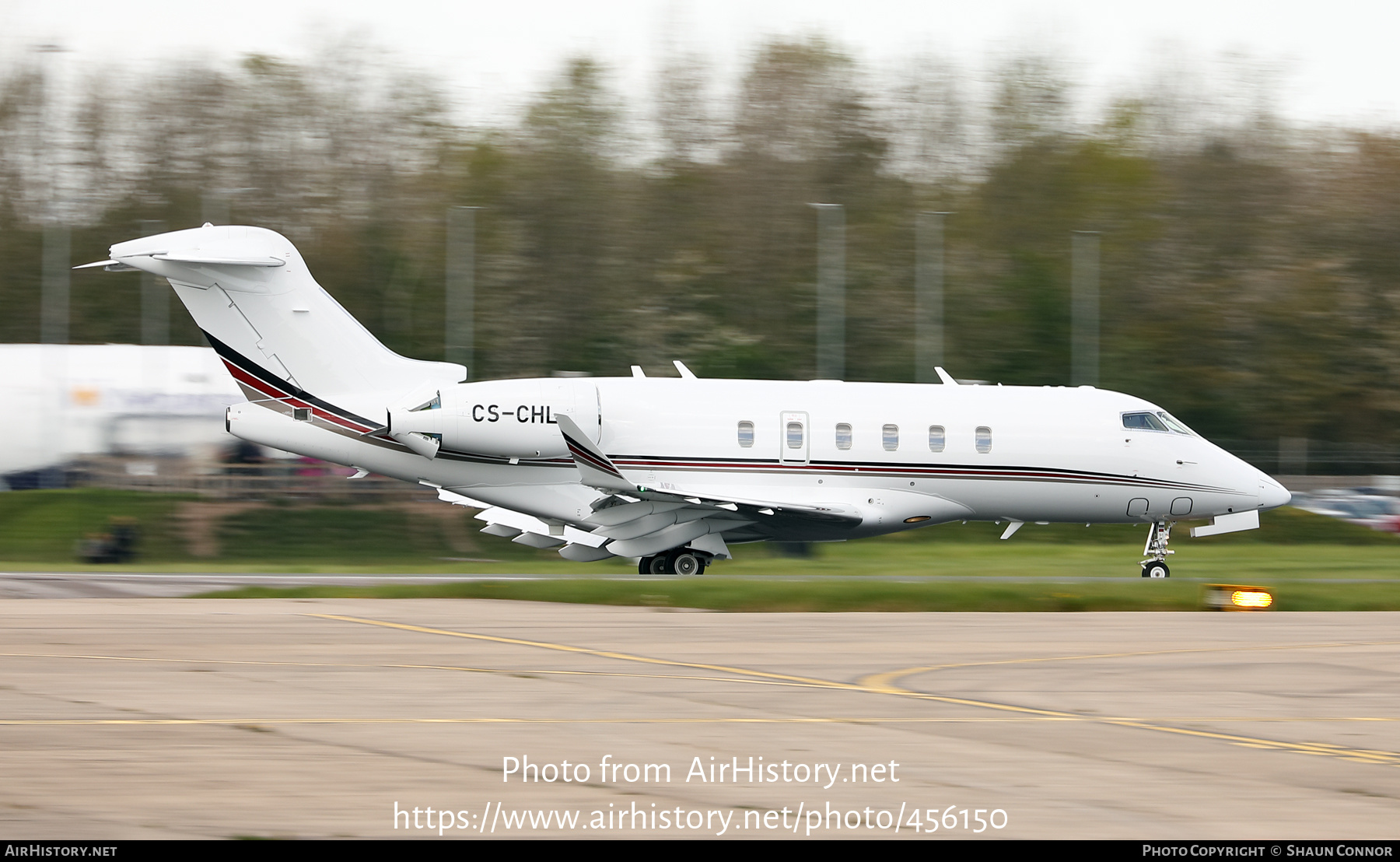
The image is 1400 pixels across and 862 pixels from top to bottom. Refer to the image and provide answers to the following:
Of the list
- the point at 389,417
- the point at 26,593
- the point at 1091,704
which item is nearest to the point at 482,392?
the point at 389,417

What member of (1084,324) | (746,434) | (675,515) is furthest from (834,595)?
(1084,324)

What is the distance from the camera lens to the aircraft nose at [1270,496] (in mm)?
27922

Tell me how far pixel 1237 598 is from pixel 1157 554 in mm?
7093

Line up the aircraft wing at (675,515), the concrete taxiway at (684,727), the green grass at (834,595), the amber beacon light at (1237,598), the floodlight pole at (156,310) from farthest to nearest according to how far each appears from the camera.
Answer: the floodlight pole at (156,310) → the aircraft wing at (675,515) → the amber beacon light at (1237,598) → the green grass at (834,595) → the concrete taxiway at (684,727)

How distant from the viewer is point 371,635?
15039mm

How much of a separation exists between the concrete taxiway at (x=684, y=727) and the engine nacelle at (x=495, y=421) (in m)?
8.66

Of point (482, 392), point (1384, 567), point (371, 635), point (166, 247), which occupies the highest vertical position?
point (166, 247)

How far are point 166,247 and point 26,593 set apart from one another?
261 inches

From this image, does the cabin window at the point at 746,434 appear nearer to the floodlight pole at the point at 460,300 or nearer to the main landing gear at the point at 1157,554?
the main landing gear at the point at 1157,554

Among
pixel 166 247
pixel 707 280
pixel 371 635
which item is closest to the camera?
pixel 371 635

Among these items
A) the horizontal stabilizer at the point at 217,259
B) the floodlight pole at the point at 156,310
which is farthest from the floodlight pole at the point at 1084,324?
the horizontal stabilizer at the point at 217,259

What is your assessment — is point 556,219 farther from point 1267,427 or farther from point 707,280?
point 1267,427

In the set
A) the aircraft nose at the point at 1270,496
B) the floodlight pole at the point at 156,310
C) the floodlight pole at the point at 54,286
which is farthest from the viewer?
the floodlight pole at the point at 156,310

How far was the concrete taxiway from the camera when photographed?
754 cm
